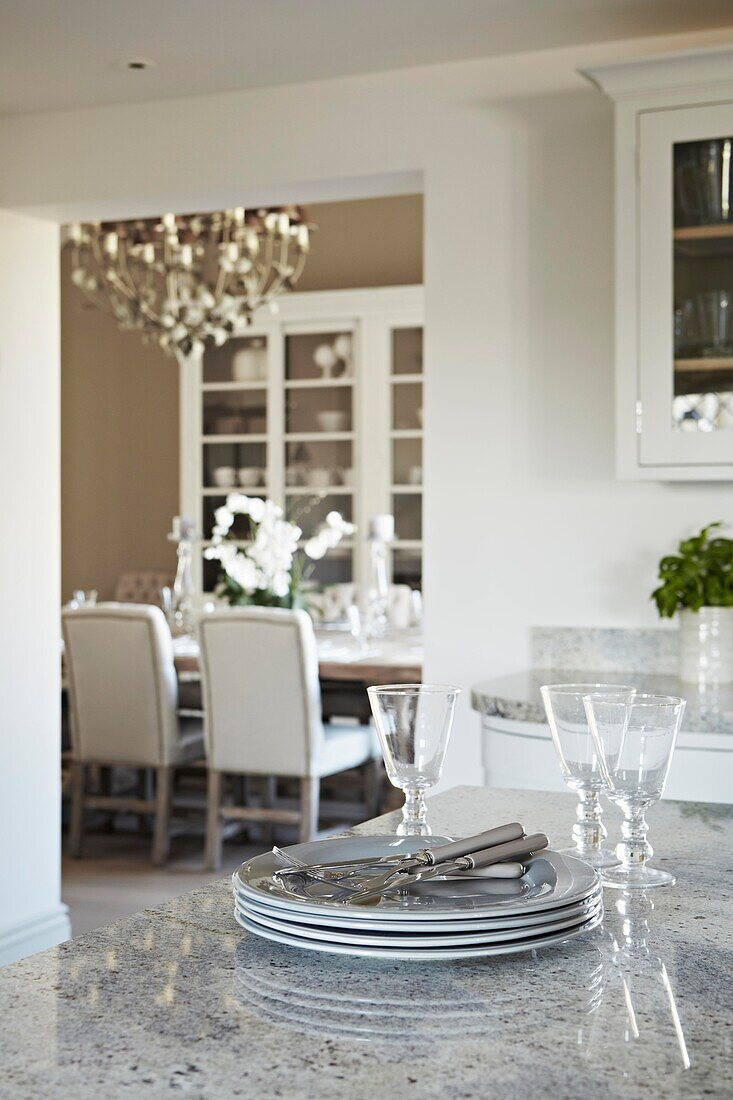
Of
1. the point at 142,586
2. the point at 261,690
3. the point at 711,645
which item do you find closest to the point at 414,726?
the point at 711,645

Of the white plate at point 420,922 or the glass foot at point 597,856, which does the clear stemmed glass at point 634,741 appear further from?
the white plate at point 420,922

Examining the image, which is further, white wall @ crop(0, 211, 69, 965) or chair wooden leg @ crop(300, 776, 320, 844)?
chair wooden leg @ crop(300, 776, 320, 844)

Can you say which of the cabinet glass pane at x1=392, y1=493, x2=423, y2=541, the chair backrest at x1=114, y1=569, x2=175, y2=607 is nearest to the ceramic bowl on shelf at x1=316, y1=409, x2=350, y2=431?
the cabinet glass pane at x1=392, y1=493, x2=423, y2=541

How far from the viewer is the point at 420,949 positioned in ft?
2.87

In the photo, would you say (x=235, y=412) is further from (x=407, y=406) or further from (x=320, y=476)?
(x=407, y=406)

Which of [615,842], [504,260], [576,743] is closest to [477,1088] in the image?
[576,743]

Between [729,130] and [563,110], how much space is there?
1.63ft

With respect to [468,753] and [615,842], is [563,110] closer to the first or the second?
[468,753]

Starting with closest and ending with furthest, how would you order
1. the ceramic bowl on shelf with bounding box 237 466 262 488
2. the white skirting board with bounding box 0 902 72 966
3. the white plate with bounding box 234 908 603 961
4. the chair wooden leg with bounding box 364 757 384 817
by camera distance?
the white plate with bounding box 234 908 603 961
the white skirting board with bounding box 0 902 72 966
the chair wooden leg with bounding box 364 757 384 817
the ceramic bowl on shelf with bounding box 237 466 262 488

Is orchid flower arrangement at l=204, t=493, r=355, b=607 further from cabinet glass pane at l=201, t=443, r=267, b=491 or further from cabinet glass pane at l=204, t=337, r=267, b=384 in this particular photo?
cabinet glass pane at l=204, t=337, r=267, b=384

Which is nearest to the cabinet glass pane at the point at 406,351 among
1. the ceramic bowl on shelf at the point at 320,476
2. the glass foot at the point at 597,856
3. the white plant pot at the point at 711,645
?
the ceramic bowl on shelf at the point at 320,476

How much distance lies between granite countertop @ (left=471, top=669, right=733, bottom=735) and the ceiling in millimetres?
1421

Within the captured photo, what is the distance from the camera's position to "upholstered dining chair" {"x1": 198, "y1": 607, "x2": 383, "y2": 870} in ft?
13.5

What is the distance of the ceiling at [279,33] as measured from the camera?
259cm
